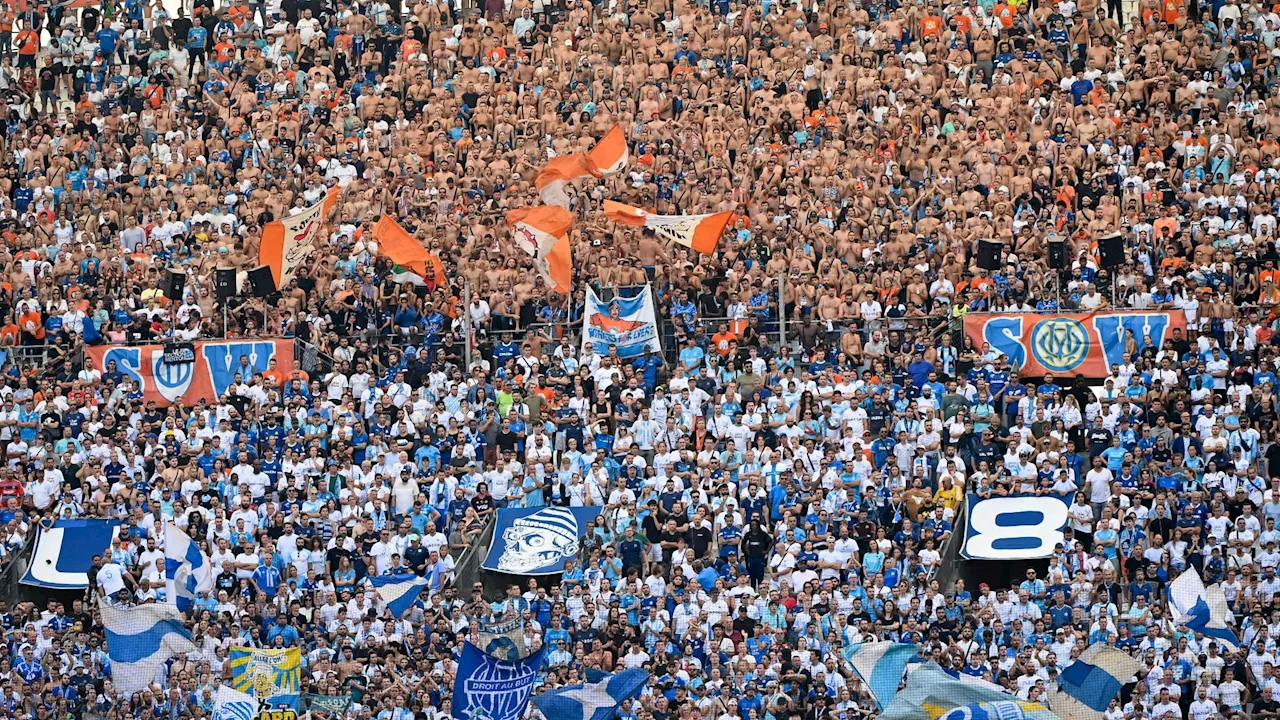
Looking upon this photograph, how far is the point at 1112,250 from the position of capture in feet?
112

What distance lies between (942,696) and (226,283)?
49.7 ft

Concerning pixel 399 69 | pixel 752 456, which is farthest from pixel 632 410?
pixel 399 69

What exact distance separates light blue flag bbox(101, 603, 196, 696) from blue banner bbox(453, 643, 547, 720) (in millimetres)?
4191

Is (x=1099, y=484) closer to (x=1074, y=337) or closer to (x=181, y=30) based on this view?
(x=1074, y=337)

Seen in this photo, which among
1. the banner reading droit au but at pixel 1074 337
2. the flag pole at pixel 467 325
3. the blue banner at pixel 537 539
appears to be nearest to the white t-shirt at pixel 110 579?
the blue banner at pixel 537 539

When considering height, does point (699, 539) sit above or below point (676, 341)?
below

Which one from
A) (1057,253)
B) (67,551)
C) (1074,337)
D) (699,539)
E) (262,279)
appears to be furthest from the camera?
(262,279)

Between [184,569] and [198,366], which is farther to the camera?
[198,366]

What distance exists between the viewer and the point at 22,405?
35.2 m

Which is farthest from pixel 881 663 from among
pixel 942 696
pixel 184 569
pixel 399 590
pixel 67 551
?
pixel 67 551

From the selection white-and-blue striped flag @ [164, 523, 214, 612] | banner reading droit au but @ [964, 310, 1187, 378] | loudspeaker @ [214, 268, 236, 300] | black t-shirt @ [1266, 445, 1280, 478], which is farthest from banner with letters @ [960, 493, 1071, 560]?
loudspeaker @ [214, 268, 236, 300]

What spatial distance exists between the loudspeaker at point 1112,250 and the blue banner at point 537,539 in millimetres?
7715

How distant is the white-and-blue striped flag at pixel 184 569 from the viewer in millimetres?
31453

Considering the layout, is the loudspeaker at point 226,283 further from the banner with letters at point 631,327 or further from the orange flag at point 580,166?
the banner with letters at point 631,327
